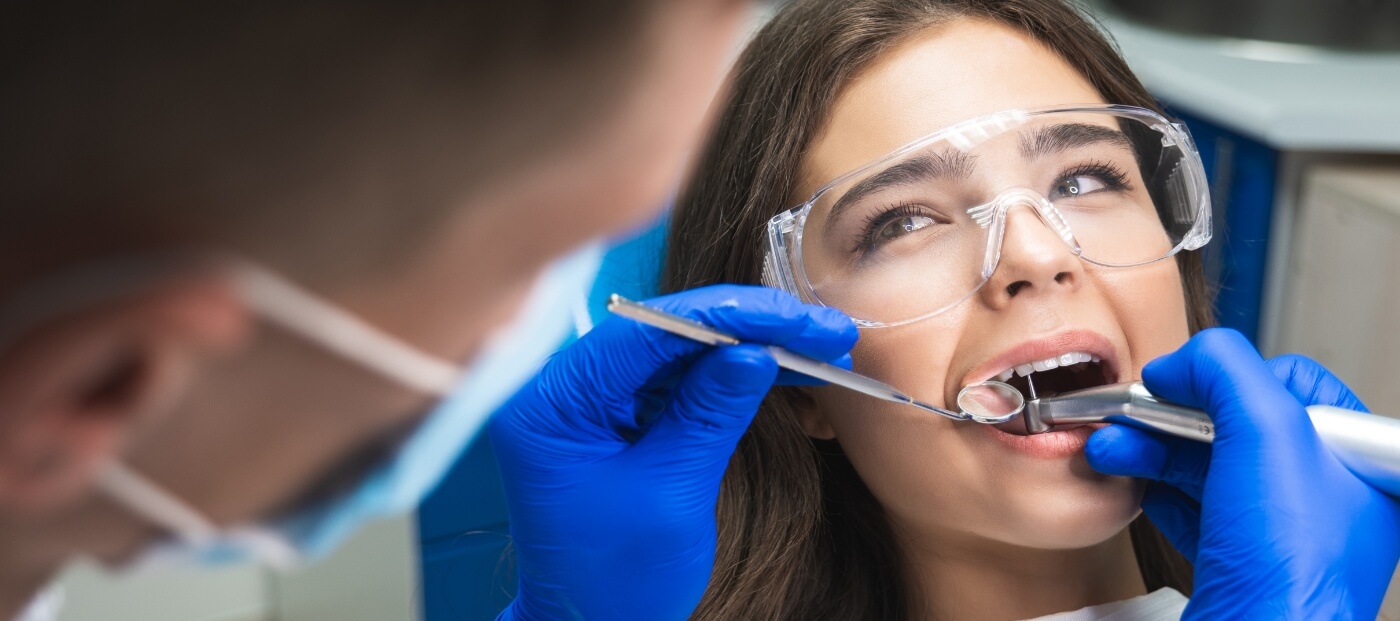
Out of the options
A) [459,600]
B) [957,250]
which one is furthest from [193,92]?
[459,600]

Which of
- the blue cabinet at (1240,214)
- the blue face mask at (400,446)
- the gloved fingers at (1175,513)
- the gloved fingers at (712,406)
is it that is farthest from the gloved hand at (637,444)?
the blue cabinet at (1240,214)

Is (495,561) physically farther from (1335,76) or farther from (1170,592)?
(1335,76)

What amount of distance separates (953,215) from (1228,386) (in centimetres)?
30

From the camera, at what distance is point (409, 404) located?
11.0 inches

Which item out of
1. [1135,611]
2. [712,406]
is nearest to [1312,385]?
[1135,611]

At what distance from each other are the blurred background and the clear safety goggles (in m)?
0.32

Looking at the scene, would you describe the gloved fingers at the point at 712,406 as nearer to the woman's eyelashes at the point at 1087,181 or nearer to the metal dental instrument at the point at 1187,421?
the metal dental instrument at the point at 1187,421

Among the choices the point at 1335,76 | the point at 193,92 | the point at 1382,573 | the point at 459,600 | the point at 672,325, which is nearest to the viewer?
the point at 193,92

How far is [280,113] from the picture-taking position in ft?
0.77

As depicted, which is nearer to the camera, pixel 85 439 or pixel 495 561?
pixel 85 439

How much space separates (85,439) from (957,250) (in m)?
1.03

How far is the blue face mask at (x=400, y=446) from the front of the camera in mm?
251

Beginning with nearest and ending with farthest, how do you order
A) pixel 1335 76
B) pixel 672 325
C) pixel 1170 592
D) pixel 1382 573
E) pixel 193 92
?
pixel 193 92 → pixel 672 325 → pixel 1382 573 → pixel 1170 592 → pixel 1335 76

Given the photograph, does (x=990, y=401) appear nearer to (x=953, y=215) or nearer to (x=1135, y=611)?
(x=953, y=215)
